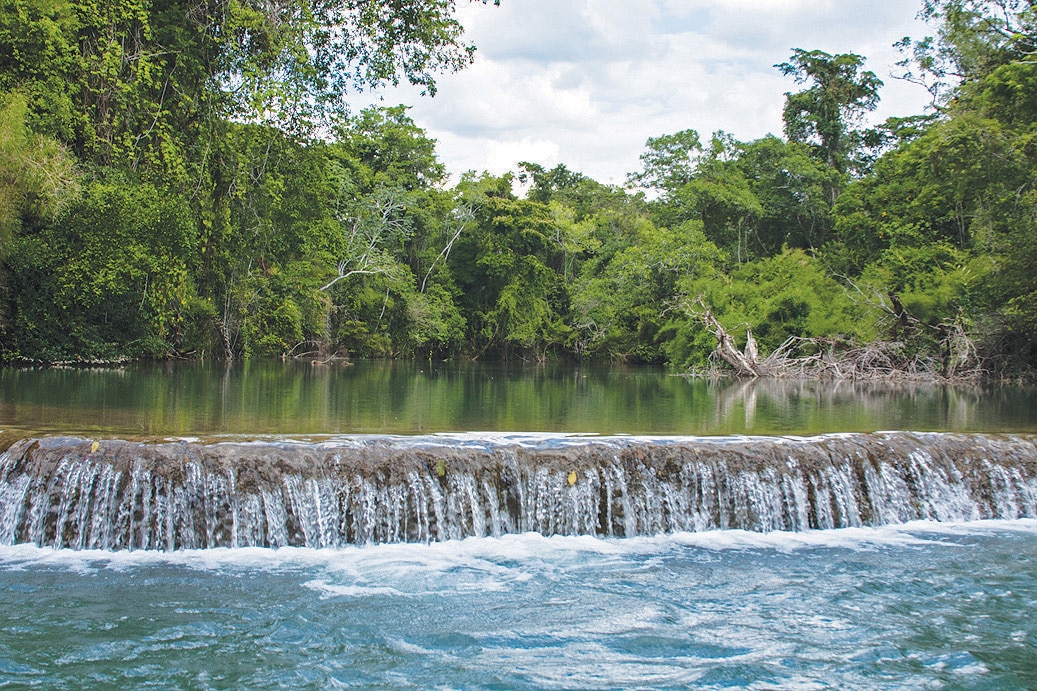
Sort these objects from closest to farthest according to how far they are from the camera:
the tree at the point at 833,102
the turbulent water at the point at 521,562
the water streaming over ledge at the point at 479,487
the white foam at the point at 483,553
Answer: the turbulent water at the point at 521,562
the white foam at the point at 483,553
the water streaming over ledge at the point at 479,487
the tree at the point at 833,102

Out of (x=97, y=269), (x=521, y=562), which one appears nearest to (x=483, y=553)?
(x=521, y=562)

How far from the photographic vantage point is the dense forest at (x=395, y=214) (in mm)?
16906

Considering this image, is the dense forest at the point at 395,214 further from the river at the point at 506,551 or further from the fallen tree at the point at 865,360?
the river at the point at 506,551

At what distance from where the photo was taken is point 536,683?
4.71 m

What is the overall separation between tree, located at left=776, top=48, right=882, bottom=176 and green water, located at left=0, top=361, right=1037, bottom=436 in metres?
25.0

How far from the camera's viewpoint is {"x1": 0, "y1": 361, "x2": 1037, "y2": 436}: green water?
395 inches

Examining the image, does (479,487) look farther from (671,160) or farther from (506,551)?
(671,160)

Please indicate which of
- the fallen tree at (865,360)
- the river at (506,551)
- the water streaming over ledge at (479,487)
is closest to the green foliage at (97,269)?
the river at (506,551)

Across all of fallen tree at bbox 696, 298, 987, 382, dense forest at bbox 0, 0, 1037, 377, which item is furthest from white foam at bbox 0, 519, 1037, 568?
fallen tree at bbox 696, 298, 987, 382

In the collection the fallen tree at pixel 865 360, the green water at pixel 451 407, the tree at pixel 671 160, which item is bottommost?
the green water at pixel 451 407

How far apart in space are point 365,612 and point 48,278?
15.8 metres

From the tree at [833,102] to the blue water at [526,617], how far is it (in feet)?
125

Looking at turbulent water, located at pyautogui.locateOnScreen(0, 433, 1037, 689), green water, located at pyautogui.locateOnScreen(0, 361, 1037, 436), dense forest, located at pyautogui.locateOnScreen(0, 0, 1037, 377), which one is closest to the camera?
turbulent water, located at pyautogui.locateOnScreen(0, 433, 1037, 689)

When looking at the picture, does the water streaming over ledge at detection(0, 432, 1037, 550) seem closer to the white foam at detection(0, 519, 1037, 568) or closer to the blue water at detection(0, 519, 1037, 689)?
the white foam at detection(0, 519, 1037, 568)
